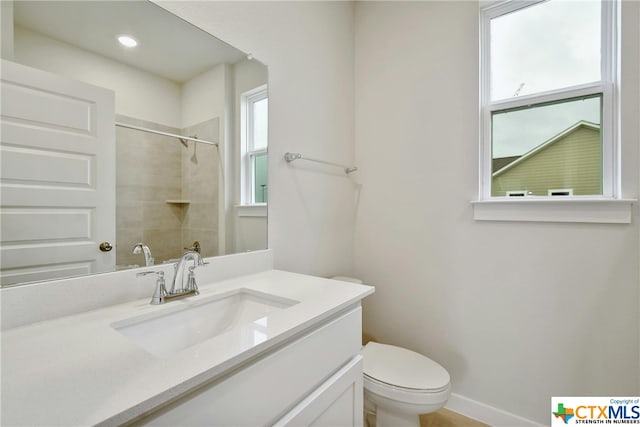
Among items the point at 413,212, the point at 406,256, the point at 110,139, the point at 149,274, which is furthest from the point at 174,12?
the point at 406,256

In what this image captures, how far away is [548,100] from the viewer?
1.41 metres

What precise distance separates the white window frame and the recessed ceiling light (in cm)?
163

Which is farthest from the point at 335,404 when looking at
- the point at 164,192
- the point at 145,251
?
the point at 164,192

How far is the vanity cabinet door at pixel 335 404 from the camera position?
2.39ft

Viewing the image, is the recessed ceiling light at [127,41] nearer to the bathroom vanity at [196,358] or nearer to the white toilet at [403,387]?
the bathroom vanity at [196,358]

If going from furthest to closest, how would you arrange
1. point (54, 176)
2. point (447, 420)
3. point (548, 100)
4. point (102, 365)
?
point (447, 420)
point (548, 100)
point (54, 176)
point (102, 365)

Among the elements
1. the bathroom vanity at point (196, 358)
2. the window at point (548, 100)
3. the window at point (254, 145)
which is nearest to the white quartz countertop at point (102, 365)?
the bathroom vanity at point (196, 358)

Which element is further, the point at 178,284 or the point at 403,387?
the point at 403,387

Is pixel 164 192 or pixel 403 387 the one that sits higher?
pixel 164 192

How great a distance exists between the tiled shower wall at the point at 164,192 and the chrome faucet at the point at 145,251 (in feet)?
0.04

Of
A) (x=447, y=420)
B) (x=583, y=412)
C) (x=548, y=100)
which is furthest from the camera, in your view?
(x=447, y=420)

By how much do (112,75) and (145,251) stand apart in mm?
564

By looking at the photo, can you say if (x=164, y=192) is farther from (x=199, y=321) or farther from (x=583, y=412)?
(x=583, y=412)

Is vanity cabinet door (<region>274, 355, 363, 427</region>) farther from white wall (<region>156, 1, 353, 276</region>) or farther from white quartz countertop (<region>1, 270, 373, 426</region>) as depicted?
white wall (<region>156, 1, 353, 276</region>)
